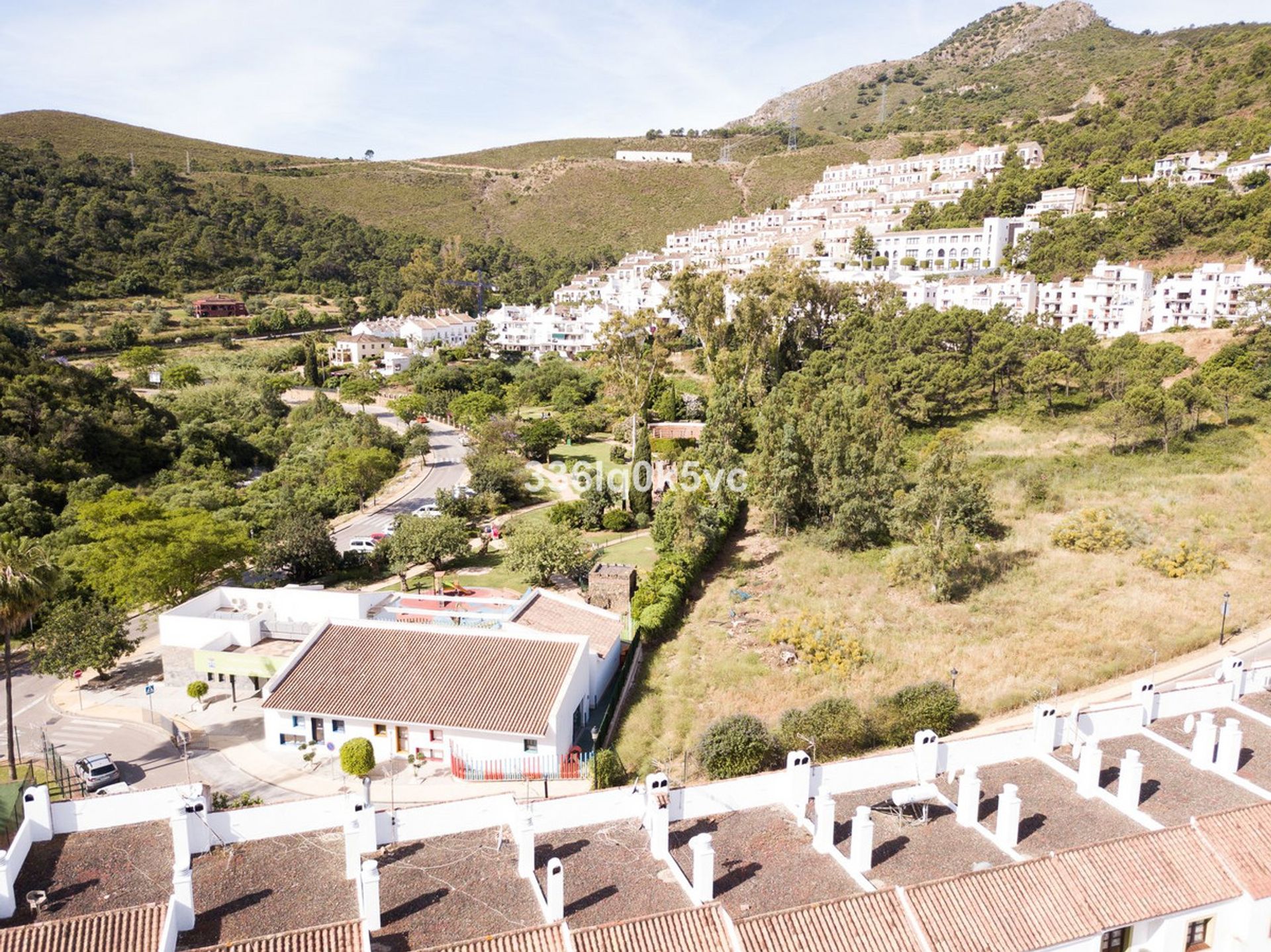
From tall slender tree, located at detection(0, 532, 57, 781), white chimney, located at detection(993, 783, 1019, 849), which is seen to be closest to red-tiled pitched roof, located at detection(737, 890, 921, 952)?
white chimney, located at detection(993, 783, 1019, 849)

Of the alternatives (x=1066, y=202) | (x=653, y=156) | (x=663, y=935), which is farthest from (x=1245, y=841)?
(x=653, y=156)

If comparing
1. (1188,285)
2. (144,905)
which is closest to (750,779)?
(144,905)

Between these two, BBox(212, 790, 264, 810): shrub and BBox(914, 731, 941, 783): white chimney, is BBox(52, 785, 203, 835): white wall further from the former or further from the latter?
BBox(914, 731, 941, 783): white chimney

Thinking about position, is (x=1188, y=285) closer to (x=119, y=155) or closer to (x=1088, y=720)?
(x=1088, y=720)

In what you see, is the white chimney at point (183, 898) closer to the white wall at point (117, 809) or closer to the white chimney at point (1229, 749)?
the white wall at point (117, 809)

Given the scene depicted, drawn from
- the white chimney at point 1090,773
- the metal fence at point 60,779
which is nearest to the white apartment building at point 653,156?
the metal fence at point 60,779

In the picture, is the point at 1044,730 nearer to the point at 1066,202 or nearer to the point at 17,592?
the point at 17,592
